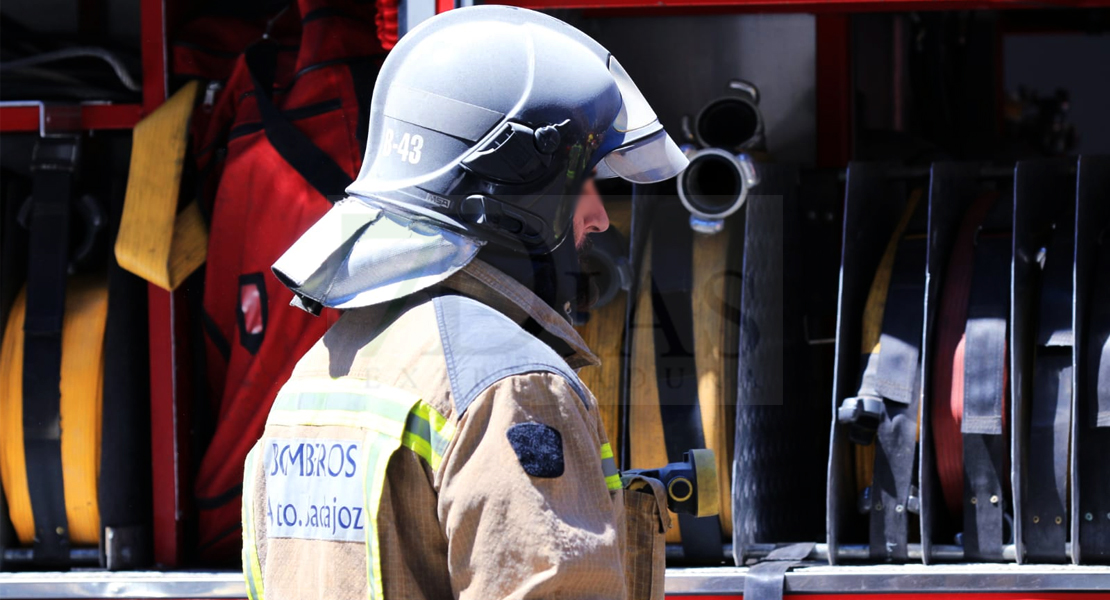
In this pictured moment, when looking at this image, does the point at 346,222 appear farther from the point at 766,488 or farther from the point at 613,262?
the point at 766,488

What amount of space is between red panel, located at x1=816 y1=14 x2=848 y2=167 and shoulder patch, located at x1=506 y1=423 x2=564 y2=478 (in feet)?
7.36

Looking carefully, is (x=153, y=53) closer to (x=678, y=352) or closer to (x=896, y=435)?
(x=678, y=352)

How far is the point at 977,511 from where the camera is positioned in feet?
8.43

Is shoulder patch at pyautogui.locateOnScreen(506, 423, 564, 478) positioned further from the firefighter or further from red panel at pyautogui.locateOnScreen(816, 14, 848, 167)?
red panel at pyautogui.locateOnScreen(816, 14, 848, 167)

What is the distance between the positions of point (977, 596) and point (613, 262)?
1.07 meters

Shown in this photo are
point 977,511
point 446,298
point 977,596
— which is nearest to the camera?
point 446,298

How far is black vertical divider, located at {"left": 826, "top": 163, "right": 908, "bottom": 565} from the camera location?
2.62 metres

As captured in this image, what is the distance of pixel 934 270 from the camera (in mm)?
2674

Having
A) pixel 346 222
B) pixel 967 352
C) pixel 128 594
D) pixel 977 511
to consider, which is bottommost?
pixel 128 594

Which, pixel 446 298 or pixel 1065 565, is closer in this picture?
pixel 446 298

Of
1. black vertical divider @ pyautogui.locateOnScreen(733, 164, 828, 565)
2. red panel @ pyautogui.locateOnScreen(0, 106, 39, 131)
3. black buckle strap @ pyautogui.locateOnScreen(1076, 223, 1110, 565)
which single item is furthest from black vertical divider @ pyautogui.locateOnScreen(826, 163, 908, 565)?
red panel @ pyautogui.locateOnScreen(0, 106, 39, 131)

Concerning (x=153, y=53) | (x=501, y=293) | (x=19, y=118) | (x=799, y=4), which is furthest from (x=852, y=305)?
(x=19, y=118)

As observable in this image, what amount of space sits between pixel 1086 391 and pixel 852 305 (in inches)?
21.1

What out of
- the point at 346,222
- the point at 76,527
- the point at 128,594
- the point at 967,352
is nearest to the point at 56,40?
the point at 76,527
